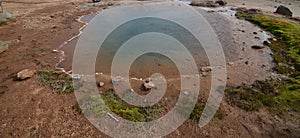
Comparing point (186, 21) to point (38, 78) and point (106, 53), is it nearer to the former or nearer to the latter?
point (106, 53)

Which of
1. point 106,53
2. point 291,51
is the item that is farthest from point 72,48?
point 291,51

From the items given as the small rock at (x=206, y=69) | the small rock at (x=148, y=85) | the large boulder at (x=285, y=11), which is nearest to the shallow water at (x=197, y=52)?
the small rock at (x=206, y=69)

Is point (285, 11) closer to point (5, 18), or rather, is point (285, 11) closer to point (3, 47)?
point (3, 47)

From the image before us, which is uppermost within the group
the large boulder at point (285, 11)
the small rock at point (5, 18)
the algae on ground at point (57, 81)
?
the large boulder at point (285, 11)

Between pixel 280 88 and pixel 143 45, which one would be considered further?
pixel 143 45

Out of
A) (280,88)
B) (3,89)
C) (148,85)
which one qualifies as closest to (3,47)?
(3,89)

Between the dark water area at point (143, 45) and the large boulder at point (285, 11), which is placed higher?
the large boulder at point (285, 11)

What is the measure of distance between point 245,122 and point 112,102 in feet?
15.1

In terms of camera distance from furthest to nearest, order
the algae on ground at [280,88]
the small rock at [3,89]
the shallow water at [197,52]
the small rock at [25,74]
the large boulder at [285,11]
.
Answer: the large boulder at [285,11]
the shallow water at [197,52]
the small rock at [25,74]
the small rock at [3,89]
the algae on ground at [280,88]

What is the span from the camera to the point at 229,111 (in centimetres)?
804

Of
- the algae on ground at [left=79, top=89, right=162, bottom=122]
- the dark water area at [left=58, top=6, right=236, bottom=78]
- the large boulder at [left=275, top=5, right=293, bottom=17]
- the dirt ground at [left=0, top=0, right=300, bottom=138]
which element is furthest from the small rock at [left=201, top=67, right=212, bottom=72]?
the large boulder at [left=275, top=5, right=293, bottom=17]

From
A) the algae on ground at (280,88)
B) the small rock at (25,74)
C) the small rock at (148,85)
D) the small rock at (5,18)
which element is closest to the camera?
the algae on ground at (280,88)

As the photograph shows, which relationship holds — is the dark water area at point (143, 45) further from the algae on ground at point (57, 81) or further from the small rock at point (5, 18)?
the small rock at point (5, 18)

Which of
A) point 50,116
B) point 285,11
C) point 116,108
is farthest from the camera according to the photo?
point 285,11
